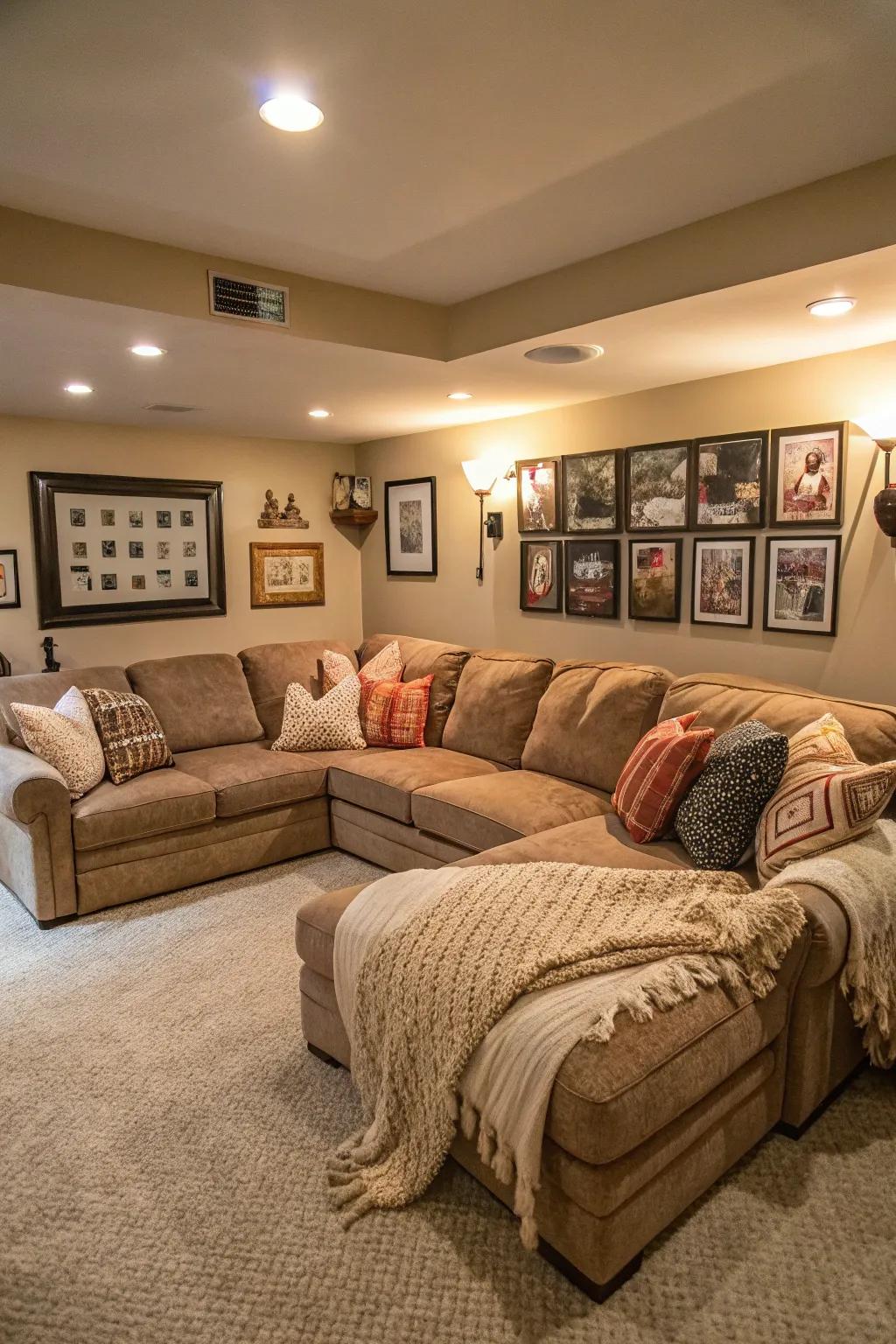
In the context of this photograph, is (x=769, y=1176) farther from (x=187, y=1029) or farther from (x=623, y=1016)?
(x=187, y=1029)

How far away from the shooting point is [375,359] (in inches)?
126

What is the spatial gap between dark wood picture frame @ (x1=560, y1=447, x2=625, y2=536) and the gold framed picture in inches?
78.8

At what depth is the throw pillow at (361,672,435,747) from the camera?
4348 mm

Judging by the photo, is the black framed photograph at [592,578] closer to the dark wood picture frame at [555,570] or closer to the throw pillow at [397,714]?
the dark wood picture frame at [555,570]

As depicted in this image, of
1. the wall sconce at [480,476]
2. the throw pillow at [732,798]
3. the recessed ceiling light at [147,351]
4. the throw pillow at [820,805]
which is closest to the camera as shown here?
the throw pillow at [820,805]

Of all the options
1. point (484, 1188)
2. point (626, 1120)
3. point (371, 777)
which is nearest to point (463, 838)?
point (371, 777)

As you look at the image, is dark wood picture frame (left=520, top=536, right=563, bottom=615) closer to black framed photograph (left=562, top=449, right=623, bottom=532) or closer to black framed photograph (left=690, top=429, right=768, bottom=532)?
black framed photograph (left=562, top=449, right=623, bottom=532)

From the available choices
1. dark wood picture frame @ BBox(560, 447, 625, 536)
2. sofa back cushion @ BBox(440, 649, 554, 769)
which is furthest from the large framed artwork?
dark wood picture frame @ BBox(560, 447, 625, 536)

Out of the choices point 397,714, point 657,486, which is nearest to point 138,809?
point 397,714

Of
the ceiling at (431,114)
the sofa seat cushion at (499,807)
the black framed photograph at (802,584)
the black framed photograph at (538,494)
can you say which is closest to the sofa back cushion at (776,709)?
the black framed photograph at (802,584)

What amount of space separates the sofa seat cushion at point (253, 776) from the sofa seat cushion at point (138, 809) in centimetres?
8

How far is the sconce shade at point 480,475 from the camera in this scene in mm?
4605

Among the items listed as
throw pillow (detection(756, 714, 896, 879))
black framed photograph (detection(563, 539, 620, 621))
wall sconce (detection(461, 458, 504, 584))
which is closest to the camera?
throw pillow (detection(756, 714, 896, 879))

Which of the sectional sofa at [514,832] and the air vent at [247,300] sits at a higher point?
the air vent at [247,300]
